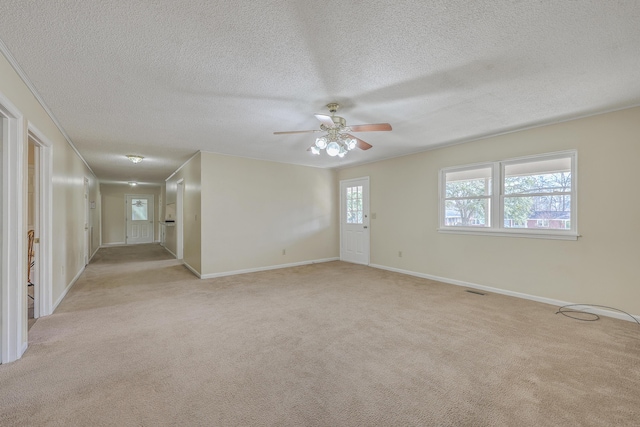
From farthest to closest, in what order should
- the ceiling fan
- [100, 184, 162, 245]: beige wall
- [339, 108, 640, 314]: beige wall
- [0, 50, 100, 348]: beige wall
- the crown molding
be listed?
[100, 184, 162, 245]: beige wall → [339, 108, 640, 314]: beige wall → the ceiling fan → [0, 50, 100, 348]: beige wall → the crown molding

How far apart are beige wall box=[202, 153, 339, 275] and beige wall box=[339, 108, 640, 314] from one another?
228 cm

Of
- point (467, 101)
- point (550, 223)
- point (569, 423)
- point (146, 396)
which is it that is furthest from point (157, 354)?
point (550, 223)

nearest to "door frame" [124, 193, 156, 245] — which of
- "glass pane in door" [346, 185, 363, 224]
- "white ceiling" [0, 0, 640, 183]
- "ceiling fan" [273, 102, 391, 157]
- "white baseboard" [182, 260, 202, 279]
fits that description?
"white baseboard" [182, 260, 202, 279]

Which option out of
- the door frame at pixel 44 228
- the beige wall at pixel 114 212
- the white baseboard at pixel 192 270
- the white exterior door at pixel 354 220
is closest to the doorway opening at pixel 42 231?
the door frame at pixel 44 228

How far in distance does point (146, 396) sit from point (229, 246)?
12.0 feet

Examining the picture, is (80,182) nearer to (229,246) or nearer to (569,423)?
(229,246)

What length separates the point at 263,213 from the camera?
5809 millimetres

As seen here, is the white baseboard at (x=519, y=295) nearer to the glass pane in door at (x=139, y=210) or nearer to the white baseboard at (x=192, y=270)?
the white baseboard at (x=192, y=270)

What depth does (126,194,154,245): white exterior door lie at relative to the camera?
410 inches

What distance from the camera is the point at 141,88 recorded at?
2549mm

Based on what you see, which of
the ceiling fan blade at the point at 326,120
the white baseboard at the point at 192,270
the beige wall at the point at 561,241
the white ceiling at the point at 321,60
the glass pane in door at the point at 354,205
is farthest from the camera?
the glass pane in door at the point at 354,205

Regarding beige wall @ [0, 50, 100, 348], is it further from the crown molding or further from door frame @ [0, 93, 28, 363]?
door frame @ [0, 93, 28, 363]

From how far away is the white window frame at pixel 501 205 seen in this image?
3422 millimetres

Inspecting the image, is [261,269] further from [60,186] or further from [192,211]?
[60,186]
